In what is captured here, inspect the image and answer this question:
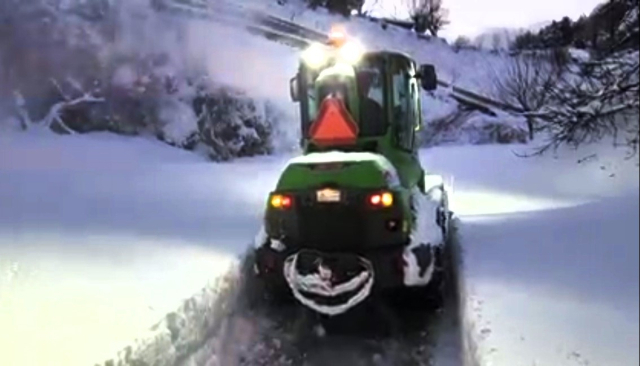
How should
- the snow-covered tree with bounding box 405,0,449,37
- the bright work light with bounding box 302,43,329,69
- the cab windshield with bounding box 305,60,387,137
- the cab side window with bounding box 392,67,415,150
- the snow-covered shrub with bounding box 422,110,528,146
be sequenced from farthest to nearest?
the cab side window with bounding box 392,67,415,150, the cab windshield with bounding box 305,60,387,137, the bright work light with bounding box 302,43,329,69, the snow-covered tree with bounding box 405,0,449,37, the snow-covered shrub with bounding box 422,110,528,146

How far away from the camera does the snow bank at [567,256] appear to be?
0.45 metres

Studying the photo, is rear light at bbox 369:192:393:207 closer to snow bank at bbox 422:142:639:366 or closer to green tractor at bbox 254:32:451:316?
green tractor at bbox 254:32:451:316

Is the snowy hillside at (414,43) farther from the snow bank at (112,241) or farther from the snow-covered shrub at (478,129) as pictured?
the snow bank at (112,241)

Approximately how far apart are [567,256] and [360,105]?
4.55 feet

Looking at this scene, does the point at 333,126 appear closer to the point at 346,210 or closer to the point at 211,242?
the point at 346,210

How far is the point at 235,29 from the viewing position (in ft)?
4.36

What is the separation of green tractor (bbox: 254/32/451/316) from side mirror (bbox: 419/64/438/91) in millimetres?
361

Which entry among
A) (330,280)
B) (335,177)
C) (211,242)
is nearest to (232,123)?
(211,242)

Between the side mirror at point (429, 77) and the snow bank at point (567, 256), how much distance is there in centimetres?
31

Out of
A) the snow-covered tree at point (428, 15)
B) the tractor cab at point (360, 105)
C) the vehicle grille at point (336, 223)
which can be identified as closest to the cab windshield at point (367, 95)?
the tractor cab at point (360, 105)

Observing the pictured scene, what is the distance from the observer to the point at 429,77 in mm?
1148

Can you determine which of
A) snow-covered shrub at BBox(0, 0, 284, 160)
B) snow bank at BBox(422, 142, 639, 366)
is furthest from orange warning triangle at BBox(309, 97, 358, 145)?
snow bank at BBox(422, 142, 639, 366)

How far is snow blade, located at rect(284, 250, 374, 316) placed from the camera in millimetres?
1657

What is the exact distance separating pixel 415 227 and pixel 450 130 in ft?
3.12
